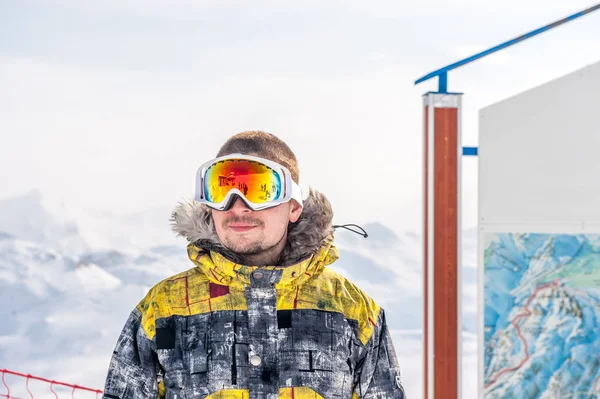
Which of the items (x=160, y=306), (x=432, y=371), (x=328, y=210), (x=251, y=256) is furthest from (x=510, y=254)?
(x=160, y=306)

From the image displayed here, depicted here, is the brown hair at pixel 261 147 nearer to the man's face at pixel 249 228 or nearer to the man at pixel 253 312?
the man at pixel 253 312

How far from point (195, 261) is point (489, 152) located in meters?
2.06

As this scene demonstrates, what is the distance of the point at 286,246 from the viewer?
2432 mm

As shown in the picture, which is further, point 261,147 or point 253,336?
point 261,147

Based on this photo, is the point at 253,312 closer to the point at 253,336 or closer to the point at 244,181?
the point at 253,336

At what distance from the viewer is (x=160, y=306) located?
2.30m

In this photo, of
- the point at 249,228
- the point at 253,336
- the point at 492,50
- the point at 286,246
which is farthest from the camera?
the point at 492,50

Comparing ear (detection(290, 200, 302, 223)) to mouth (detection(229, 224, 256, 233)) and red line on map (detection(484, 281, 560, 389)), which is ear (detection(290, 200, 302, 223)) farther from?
red line on map (detection(484, 281, 560, 389))

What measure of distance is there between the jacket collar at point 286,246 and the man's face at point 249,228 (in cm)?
4

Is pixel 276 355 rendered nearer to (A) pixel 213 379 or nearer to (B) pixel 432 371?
(A) pixel 213 379

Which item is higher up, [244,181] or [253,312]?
[244,181]

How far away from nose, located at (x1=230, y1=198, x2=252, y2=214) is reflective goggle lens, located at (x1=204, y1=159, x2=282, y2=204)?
3 cm

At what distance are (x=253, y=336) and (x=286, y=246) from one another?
1.15 feet

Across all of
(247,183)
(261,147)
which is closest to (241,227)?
(247,183)
